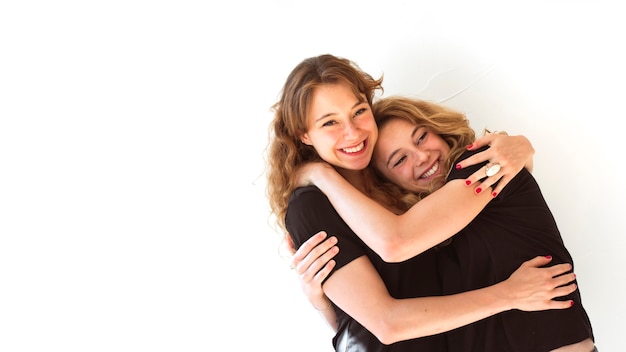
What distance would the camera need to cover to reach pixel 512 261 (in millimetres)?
1946

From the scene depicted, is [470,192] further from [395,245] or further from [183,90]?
[183,90]

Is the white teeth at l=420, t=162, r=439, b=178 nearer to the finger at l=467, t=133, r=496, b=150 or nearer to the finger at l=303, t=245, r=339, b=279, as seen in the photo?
the finger at l=467, t=133, r=496, b=150

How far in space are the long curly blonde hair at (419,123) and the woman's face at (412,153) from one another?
22mm

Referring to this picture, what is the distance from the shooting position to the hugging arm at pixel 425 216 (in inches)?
72.5

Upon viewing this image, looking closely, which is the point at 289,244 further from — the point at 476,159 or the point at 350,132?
the point at 476,159

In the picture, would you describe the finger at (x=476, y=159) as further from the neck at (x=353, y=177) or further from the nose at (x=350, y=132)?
the neck at (x=353, y=177)

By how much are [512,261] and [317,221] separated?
559 mm

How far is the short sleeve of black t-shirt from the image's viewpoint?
1941mm

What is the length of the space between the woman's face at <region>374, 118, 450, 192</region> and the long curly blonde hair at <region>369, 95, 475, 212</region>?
22 mm

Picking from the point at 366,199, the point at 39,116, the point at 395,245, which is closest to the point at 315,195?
the point at 366,199

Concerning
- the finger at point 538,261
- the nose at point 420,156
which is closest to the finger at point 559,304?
the finger at point 538,261

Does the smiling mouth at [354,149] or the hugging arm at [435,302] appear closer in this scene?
the hugging arm at [435,302]

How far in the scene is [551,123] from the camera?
225 cm

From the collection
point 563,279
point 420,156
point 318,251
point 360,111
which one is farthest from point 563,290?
point 360,111
